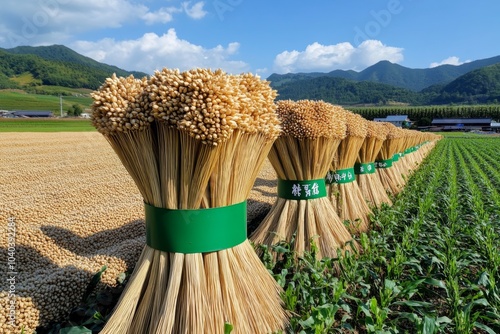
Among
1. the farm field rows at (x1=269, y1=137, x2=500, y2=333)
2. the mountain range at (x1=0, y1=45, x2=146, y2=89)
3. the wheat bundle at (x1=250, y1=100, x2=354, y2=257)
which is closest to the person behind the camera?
the farm field rows at (x1=269, y1=137, x2=500, y2=333)

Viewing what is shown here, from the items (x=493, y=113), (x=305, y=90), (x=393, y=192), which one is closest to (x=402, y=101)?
(x=305, y=90)

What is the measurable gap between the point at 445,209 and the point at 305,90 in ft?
519

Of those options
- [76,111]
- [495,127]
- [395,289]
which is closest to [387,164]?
[395,289]

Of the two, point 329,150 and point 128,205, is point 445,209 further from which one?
point 128,205

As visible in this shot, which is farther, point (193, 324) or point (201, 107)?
point (193, 324)

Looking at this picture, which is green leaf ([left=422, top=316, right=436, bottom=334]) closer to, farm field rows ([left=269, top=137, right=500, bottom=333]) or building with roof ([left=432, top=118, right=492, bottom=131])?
farm field rows ([left=269, top=137, right=500, bottom=333])

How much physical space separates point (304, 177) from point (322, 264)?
2.54 feet

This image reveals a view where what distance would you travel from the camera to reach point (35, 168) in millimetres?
9242

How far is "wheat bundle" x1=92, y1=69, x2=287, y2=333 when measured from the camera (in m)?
Answer: 1.65

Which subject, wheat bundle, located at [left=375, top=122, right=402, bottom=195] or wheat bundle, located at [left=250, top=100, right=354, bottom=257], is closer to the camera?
wheat bundle, located at [left=250, top=100, right=354, bottom=257]

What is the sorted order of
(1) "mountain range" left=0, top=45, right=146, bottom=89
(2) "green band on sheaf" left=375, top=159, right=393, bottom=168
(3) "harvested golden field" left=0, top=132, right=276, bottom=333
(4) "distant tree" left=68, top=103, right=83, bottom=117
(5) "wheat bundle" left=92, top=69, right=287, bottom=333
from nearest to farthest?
(5) "wheat bundle" left=92, top=69, right=287, bottom=333
(3) "harvested golden field" left=0, top=132, right=276, bottom=333
(2) "green band on sheaf" left=375, top=159, right=393, bottom=168
(4) "distant tree" left=68, top=103, right=83, bottom=117
(1) "mountain range" left=0, top=45, right=146, bottom=89

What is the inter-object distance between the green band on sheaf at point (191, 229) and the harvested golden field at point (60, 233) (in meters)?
1.16

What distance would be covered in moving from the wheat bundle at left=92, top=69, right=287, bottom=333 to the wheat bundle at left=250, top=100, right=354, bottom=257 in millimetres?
1176

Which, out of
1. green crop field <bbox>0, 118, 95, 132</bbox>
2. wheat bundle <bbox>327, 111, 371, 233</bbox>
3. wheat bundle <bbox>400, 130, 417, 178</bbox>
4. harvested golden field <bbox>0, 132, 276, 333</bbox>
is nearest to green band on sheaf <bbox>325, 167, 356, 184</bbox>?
wheat bundle <bbox>327, 111, 371, 233</bbox>
